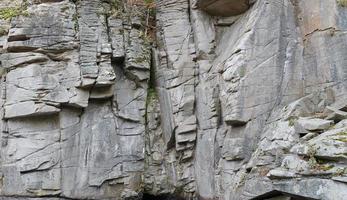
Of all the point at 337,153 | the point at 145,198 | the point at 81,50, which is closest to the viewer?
the point at 337,153

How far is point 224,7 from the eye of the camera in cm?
1368

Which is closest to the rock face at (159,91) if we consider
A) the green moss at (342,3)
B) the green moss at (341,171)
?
the green moss at (342,3)

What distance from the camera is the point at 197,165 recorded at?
13406 mm

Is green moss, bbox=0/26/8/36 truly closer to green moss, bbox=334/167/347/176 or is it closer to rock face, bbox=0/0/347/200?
rock face, bbox=0/0/347/200

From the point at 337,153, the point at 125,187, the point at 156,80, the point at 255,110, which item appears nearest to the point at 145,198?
the point at 125,187

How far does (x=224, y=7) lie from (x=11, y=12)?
6.33 meters

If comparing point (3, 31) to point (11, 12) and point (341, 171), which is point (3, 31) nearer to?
point (11, 12)

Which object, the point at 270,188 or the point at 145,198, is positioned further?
the point at 145,198

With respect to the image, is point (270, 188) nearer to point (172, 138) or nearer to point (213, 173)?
point (213, 173)

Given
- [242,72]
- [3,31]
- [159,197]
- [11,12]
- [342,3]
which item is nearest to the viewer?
[342,3]

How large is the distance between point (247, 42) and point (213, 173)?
3739 millimetres

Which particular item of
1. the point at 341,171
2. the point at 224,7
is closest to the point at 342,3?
the point at 224,7

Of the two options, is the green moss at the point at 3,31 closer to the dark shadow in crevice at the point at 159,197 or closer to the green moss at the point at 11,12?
the green moss at the point at 11,12

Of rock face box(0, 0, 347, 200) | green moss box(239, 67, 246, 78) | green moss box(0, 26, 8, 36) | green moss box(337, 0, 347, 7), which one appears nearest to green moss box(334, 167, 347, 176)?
rock face box(0, 0, 347, 200)
